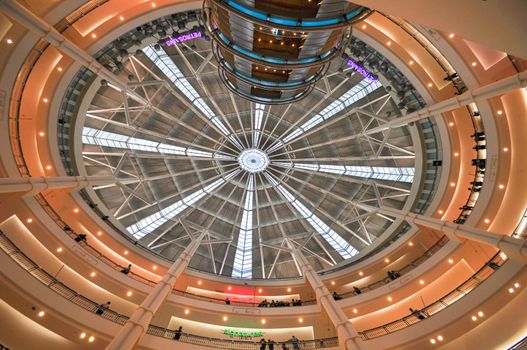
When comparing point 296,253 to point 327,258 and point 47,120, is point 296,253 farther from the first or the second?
point 47,120

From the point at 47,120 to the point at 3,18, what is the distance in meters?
8.54

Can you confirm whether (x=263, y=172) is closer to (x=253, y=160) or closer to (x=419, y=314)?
(x=253, y=160)

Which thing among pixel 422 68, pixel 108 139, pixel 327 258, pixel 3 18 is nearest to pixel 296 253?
pixel 327 258

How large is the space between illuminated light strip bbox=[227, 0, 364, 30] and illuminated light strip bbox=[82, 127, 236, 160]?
24025 millimetres

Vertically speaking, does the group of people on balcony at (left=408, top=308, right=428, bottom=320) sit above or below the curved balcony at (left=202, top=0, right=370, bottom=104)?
below

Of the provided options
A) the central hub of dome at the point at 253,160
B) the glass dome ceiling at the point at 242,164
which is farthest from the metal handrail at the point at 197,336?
the central hub of dome at the point at 253,160

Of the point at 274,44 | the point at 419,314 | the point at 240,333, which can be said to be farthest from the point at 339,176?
the point at 274,44

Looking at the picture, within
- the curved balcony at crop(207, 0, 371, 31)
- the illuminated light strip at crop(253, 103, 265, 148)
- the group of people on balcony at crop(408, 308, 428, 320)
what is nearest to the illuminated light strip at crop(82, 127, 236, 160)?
the illuminated light strip at crop(253, 103, 265, 148)

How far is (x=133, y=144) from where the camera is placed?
36.0m

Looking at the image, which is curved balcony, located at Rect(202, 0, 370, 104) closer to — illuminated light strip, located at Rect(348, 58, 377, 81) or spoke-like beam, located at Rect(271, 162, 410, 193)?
illuminated light strip, located at Rect(348, 58, 377, 81)

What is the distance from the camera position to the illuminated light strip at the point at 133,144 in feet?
109

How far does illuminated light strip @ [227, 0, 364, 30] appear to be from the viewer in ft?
55.3

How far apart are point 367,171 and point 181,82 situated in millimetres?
26449

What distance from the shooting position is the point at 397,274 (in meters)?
29.9
